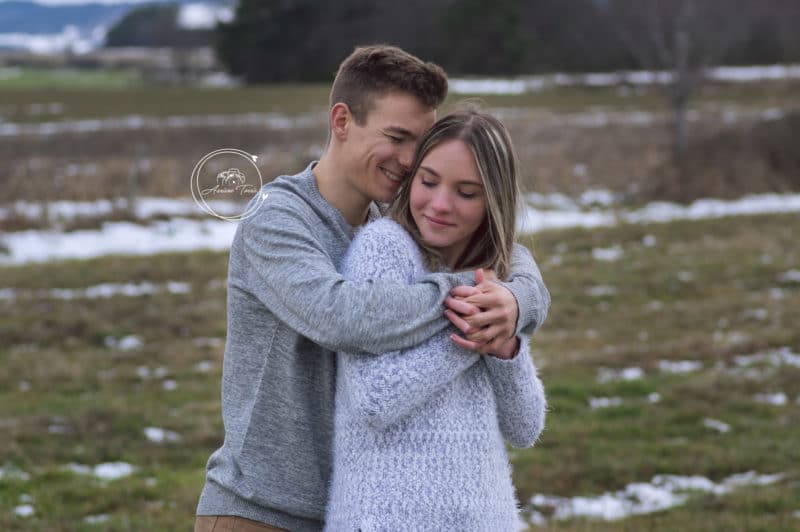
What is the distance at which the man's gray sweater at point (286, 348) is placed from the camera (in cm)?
221

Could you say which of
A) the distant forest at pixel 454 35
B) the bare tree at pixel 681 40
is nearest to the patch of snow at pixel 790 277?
the bare tree at pixel 681 40

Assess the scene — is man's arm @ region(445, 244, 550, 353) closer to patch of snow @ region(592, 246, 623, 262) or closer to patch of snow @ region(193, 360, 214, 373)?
patch of snow @ region(193, 360, 214, 373)

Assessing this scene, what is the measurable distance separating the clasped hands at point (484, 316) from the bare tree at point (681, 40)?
1626 cm

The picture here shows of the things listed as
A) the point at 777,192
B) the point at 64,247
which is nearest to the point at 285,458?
the point at 64,247

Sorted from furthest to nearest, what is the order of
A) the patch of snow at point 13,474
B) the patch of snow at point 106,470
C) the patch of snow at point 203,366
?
the patch of snow at point 203,366
the patch of snow at point 106,470
the patch of snow at point 13,474

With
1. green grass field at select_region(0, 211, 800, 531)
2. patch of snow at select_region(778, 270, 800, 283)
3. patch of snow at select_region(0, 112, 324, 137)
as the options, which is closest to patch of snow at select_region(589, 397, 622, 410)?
green grass field at select_region(0, 211, 800, 531)

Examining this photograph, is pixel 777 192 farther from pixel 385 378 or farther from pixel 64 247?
pixel 385 378

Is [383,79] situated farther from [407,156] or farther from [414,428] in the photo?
[414,428]

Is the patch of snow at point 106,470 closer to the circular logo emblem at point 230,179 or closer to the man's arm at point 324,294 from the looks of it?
the circular logo emblem at point 230,179

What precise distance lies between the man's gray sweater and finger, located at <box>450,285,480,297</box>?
0.02 m

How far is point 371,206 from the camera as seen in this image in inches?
105

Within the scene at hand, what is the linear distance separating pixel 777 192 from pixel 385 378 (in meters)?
16.4

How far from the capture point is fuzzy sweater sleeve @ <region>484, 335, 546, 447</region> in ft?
7.50

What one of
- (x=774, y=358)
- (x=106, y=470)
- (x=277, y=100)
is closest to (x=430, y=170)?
(x=106, y=470)
